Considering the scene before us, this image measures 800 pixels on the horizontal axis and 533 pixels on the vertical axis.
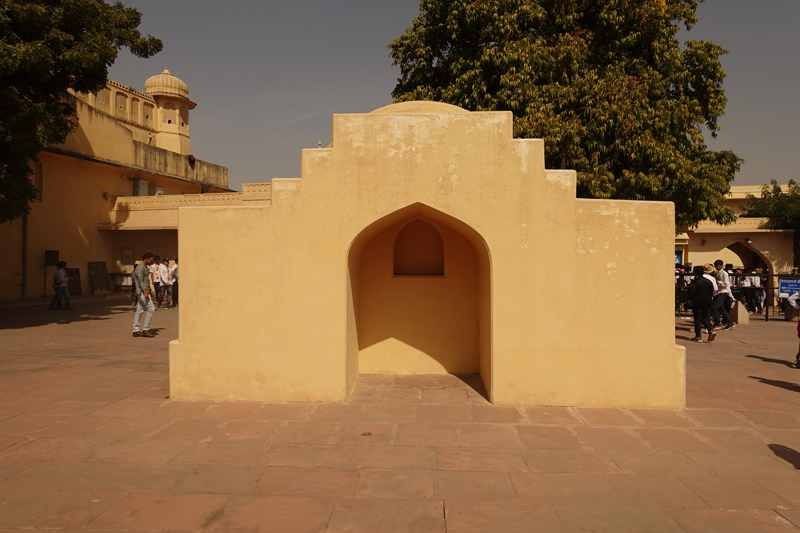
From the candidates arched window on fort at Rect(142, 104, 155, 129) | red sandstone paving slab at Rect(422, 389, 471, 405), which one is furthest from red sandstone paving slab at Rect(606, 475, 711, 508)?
arched window on fort at Rect(142, 104, 155, 129)

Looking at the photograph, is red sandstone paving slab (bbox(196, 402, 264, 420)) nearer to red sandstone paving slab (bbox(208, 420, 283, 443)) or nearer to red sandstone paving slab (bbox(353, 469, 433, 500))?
red sandstone paving slab (bbox(208, 420, 283, 443))

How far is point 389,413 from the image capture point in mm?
5945

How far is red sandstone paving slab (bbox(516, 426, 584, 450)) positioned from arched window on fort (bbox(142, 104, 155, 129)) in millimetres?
33367

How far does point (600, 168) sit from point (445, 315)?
702 cm

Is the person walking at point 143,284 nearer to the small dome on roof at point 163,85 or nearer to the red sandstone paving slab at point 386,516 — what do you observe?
the red sandstone paving slab at point 386,516

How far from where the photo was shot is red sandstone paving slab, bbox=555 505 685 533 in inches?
136

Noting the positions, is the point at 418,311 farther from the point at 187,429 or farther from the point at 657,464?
the point at 657,464

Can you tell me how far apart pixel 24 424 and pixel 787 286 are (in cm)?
1801

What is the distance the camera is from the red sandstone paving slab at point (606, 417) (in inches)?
220

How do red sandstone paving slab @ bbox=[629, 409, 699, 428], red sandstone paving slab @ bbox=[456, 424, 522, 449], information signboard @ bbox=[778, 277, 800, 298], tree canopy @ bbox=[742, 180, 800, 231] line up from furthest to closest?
tree canopy @ bbox=[742, 180, 800, 231] < information signboard @ bbox=[778, 277, 800, 298] < red sandstone paving slab @ bbox=[629, 409, 699, 428] < red sandstone paving slab @ bbox=[456, 424, 522, 449]

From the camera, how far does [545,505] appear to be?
3801mm

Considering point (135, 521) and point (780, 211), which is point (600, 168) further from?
point (780, 211)

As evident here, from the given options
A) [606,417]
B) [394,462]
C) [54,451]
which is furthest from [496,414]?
[54,451]

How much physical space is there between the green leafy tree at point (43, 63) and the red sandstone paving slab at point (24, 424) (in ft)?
30.2
